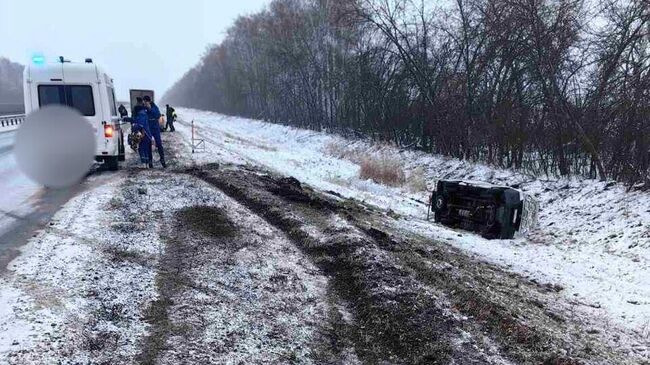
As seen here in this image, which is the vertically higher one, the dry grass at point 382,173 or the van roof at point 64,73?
the van roof at point 64,73

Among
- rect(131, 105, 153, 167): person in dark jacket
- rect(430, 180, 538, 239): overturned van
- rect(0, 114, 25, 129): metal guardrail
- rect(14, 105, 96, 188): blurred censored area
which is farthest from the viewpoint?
rect(0, 114, 25, 129): metal guardrail

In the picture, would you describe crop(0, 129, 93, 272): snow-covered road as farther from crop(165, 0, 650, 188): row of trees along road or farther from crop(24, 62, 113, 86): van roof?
crop(165, 0, 650, 188): row of trees along road

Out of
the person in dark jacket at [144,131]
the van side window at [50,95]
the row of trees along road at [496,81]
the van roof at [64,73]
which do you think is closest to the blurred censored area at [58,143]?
the van side window at [50,95]

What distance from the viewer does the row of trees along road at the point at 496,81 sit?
1161 centimetres

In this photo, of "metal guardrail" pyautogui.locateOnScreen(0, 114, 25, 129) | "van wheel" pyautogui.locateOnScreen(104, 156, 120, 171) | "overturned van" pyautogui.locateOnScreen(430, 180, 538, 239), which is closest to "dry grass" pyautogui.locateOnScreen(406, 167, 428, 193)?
"overturned van" pyautogui.locateOnScreen(430, 180, 538, 239)

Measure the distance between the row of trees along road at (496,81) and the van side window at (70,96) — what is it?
37.3ft

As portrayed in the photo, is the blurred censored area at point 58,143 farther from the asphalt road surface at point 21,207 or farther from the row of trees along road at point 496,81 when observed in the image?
the row of trees along road at point 496,81

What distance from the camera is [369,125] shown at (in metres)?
28.7

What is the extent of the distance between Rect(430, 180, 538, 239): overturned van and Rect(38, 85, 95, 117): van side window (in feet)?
26.5

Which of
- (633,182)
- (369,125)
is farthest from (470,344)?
(369,125)

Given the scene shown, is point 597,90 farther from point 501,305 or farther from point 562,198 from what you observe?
point 501,305

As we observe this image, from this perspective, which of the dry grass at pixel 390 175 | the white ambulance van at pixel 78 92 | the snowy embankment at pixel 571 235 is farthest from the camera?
the dry grass at pixel 390 175

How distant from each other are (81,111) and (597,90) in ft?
41.4

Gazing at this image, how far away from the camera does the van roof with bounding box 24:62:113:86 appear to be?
10.9 meters
